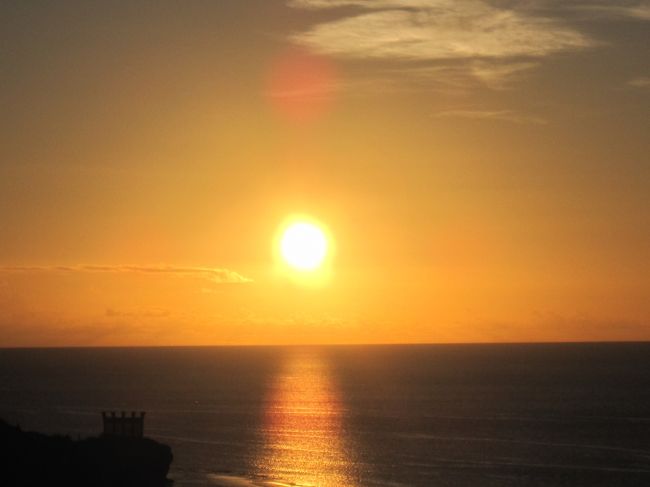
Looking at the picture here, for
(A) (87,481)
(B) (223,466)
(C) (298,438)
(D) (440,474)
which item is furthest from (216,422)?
(A) (87,481)

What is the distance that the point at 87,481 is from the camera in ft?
202

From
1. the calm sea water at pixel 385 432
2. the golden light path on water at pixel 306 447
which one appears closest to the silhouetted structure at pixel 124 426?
the calm sea water at pixel 385 432

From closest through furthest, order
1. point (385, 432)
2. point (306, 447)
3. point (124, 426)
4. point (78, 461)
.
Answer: point (78, 461) → point (124, 426) → point (306, 447) → point (385, 432)

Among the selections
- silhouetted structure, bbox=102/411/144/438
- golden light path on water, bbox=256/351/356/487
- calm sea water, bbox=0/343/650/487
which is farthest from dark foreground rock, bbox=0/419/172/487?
golden light path on water, bbox=256/351/356/487

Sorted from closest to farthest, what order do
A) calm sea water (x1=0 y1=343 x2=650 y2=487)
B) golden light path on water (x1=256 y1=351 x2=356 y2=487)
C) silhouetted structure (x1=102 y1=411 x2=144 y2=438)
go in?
silhouetted structure (x1=102 y1=411 x2=144 y2=438), golden light path on water (x1=256 y1=351 x2=356 y2=487), calm sea water (x1=0 y1=343 x2=650 y2=487)

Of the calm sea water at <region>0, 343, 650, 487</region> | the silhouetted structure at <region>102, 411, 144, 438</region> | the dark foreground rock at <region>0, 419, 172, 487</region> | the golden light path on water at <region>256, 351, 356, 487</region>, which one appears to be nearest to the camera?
the dark foreground rock at <region>0, 419, 172, 487</region>

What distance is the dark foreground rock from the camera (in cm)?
5872

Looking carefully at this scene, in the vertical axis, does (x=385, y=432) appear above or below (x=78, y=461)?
above

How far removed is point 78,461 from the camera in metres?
62.8

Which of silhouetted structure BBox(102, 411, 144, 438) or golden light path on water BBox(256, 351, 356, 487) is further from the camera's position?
golden light path on water BBox(256, 351, 356, 487)

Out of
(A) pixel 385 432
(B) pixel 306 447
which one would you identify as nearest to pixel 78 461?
(B) pixel 306 447

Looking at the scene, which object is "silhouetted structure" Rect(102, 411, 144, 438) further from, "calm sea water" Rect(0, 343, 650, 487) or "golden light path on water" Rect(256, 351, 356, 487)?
"golden light path on water" Rect(256, 351, 356, 487)

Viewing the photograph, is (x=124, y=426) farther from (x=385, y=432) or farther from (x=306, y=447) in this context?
(x=385, y=432)

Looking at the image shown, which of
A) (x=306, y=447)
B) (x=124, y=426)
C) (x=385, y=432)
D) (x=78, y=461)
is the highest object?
(x=385, y=432)
